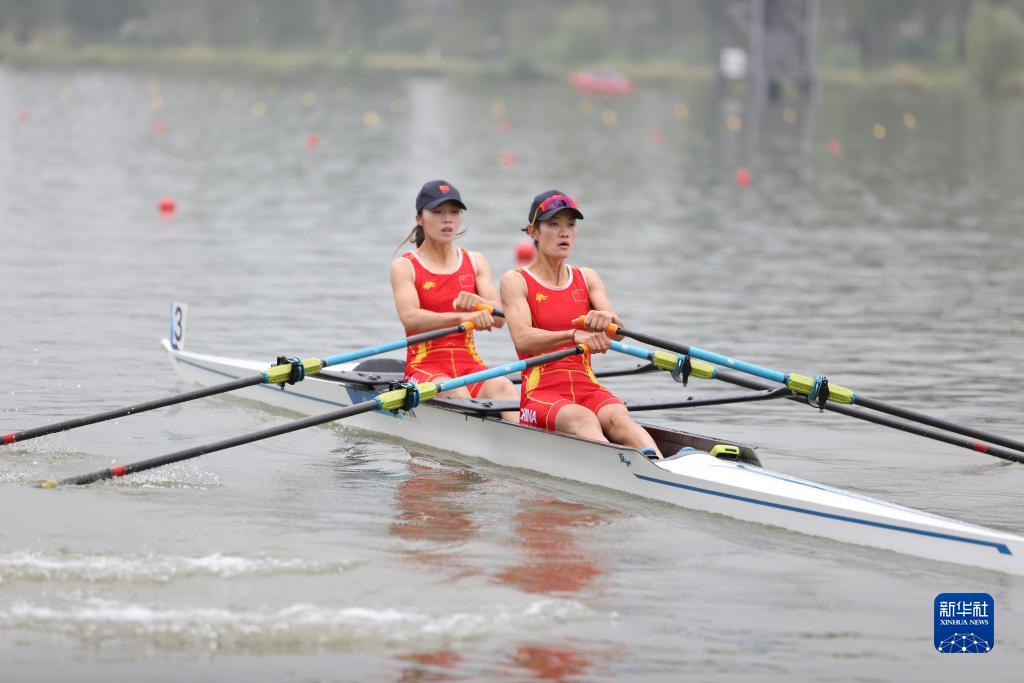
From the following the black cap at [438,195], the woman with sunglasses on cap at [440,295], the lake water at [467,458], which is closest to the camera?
the lake water at [467,458]

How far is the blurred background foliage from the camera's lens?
8731 cm

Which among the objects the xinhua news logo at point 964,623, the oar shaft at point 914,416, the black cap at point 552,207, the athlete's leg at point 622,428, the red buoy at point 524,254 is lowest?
the xinhua news logo at point 964,623

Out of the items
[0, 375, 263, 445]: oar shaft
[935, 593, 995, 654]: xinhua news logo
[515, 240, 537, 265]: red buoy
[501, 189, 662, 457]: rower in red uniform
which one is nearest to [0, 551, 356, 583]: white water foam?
[0, 375, 263, 445]: oar shaft

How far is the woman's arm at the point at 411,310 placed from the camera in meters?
9.95

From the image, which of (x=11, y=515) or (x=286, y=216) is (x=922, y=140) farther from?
(x=11, y=515)

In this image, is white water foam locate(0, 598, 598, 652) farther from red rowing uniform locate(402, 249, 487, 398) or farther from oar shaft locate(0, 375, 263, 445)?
red rowing uniform locate(402, 249, 487, 398)

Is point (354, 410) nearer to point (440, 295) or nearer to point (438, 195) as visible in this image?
point (440, 295)

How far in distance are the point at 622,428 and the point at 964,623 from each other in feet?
8.56

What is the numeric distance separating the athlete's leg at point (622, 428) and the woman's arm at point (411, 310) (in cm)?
113

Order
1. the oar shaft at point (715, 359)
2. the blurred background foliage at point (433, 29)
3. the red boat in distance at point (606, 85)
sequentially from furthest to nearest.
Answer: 1. the blurred background foliage at point (433, 29)
2. the red boat in distance at point (606, 85)
3. the oar shaft at point (715, 359)

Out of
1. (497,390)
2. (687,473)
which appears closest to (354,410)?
(497,390)

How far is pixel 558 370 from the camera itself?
9.27 metres

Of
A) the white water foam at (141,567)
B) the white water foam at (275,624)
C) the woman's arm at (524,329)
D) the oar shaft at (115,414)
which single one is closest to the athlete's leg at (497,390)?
the woman's arm at (524,329)

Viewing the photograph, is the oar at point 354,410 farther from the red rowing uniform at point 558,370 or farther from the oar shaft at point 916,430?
the oar shaft at point 916,430
